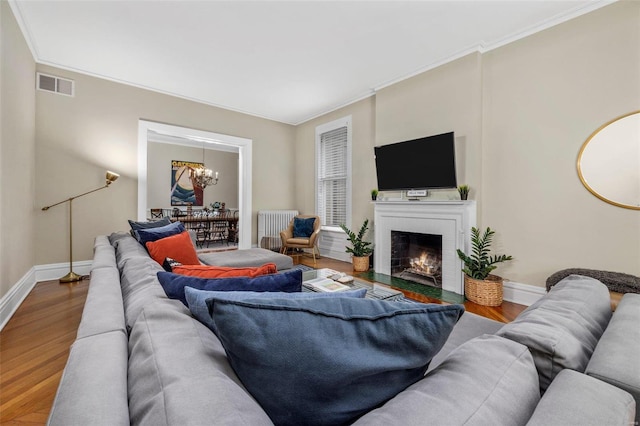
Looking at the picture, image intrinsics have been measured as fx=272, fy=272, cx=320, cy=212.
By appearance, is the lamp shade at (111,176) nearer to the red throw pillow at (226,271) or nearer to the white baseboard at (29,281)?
the white baseboard at (29,281)

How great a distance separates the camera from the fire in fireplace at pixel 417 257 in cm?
345

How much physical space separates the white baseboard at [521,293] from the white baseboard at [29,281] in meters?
4.62

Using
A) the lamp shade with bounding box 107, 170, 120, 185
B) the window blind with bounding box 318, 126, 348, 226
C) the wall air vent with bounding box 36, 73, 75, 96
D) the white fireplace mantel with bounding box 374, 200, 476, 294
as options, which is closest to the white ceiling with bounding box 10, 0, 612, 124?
the wall air vent with bounding box 36, 73, 75, 96

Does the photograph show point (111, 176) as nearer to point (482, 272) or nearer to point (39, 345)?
point (39, 345)

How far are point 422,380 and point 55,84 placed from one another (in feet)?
16.5

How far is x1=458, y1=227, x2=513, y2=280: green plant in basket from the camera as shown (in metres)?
2.82

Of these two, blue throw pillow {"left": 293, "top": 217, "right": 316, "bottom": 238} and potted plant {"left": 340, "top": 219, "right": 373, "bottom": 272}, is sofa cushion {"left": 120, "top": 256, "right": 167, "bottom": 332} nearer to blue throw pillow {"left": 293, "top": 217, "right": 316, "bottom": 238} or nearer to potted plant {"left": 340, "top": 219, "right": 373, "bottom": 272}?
potted plant {"left": 340, "top": 219, "right": 373, "bottom": 272}

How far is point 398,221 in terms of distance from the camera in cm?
373

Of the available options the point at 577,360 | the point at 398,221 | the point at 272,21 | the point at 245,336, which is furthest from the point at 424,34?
the point at 245,336

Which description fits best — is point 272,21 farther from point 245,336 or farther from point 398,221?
point 245,336

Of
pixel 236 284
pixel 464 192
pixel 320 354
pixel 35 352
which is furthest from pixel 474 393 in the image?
pixel 464 192

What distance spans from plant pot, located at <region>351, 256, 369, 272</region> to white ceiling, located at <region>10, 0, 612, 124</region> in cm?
257

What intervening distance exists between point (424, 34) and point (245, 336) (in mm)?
3349

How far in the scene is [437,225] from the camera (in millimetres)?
3305
